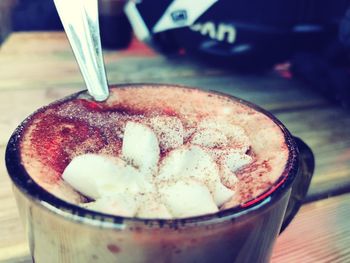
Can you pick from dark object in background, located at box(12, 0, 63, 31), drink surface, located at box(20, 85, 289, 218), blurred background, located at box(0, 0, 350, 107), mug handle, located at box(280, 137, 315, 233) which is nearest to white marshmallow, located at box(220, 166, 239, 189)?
drink surface, located at box(20, 85, 289, 218)

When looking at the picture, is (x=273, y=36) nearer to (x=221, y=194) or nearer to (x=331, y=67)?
(x=331, y=67)

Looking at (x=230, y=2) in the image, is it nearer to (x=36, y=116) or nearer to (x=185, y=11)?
(x=185, y=11)

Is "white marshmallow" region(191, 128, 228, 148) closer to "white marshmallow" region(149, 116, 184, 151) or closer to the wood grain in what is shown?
"white marshmallow" region(149, 116, 184, 151)

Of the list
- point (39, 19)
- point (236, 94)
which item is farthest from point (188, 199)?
point (39, 19)

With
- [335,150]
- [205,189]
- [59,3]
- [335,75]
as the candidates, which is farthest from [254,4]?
[205,189]

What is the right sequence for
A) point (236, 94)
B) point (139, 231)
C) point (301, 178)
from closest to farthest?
point (139, 231), point (301, 178), point (236, 94)
